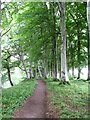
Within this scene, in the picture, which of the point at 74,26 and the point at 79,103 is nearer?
the point at 79,103

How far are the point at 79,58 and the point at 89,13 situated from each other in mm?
20091

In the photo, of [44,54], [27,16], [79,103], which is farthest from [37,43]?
[79,103]

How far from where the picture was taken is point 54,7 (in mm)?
28922

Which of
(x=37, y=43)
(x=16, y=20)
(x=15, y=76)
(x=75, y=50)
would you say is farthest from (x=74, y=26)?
(x=15, y=76)

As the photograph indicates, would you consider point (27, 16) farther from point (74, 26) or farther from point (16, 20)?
point (74, 26)

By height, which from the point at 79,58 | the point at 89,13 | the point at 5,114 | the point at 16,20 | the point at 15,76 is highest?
the point at 16,20

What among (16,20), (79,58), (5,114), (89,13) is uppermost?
(16,20)

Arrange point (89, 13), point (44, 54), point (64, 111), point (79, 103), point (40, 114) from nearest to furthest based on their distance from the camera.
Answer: point (89, 13) → point (64, 111) → point (40, 114) → point (79, 103) → point (44, 54)

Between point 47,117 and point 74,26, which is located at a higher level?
point 74,26

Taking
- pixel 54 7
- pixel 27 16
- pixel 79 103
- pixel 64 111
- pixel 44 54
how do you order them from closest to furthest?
pixel 64 111, pixel 79 103, pixel 27 16, pixel 54 7, pixel 44 54

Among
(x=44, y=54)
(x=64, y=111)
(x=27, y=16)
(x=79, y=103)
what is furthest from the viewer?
(x=44, y=54)

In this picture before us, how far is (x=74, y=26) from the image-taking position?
96.3ft

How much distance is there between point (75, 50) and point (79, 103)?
56.2 feet

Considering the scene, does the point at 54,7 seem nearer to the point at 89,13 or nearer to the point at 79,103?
the point at 79,103
